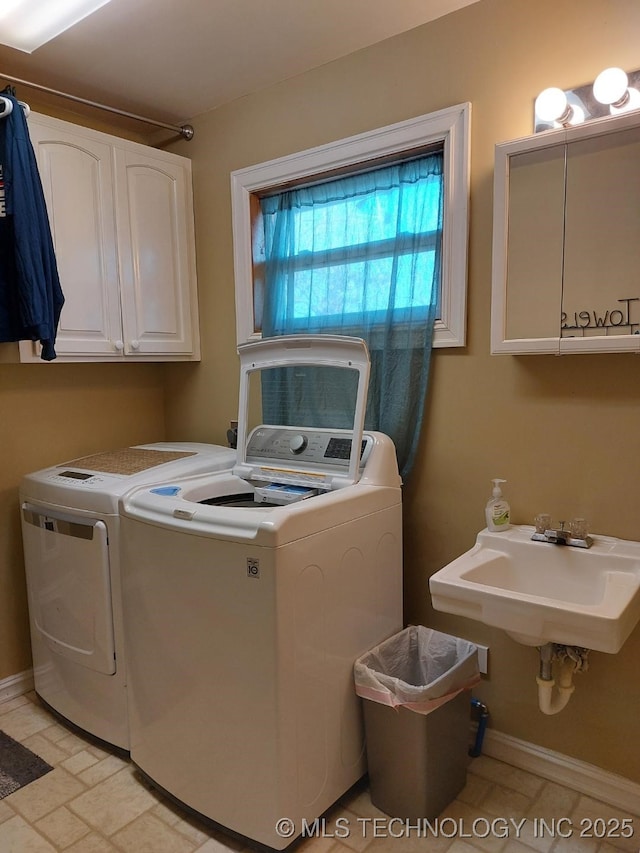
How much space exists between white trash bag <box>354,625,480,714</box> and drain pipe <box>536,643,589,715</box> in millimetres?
229

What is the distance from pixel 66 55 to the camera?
216 cm

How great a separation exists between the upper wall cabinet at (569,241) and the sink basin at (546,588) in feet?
1.90

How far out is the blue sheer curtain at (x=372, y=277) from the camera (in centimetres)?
206

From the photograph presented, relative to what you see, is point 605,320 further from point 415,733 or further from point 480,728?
point 480,728

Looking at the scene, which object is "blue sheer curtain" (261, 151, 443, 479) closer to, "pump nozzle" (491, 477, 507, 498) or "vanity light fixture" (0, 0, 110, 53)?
"pump nozzle" (491, 477, 507, 498)

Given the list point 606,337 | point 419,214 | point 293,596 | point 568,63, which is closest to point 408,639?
point 293,596

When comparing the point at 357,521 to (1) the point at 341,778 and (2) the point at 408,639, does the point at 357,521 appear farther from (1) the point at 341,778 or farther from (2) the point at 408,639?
(1) the point at 341,778

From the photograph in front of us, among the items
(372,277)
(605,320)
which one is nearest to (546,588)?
(605,320)

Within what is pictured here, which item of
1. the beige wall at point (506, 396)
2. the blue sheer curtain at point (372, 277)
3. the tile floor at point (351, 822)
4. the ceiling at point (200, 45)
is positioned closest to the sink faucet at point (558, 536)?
the beige wall at point (506, 396)

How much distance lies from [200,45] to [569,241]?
1489mm

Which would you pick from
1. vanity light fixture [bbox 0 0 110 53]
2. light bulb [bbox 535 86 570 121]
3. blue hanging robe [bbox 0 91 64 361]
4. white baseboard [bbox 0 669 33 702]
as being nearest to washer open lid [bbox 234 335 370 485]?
blue hanging robe [bbox 0 91 64 361]

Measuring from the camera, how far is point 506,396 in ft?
6.29

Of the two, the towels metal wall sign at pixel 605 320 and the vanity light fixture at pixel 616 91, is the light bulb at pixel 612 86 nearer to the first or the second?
the vanity light fixture at pixel 616 91

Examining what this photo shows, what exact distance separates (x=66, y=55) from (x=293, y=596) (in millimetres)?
2109
